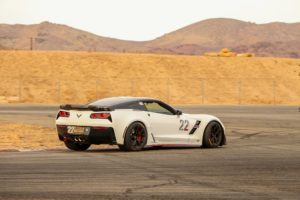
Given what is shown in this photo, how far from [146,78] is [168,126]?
68.5 meters

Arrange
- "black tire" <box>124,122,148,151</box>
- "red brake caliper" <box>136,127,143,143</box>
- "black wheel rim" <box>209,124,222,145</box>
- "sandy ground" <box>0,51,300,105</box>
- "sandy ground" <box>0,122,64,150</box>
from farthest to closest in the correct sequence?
"sandy ground" <box>0,51,300,105</box>
"sandy ground" <box>0,122,64,150</box>
"black wheel rim" <box>209,124,222,145</box>
"red brake caliper" <box>136,127,143,143</box>
"black tire" <box>124,122,148,151</box>

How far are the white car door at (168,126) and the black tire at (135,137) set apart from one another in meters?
0.33

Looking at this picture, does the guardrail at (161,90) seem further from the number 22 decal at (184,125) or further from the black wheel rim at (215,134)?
the number 22 decal at (184,125)

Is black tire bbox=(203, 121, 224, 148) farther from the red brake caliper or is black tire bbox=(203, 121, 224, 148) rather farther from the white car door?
the red brake caliper

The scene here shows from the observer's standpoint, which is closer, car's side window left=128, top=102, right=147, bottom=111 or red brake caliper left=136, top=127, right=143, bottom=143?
red brake caliper left=136, top=127, right=143, bottom=143

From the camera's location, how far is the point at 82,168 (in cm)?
1491

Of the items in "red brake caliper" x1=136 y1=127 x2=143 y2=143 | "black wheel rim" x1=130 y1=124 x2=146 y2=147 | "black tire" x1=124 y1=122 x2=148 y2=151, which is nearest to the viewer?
"black tire" x1=124 y1=122 x2=148 y2=151

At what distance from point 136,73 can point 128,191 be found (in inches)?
3096

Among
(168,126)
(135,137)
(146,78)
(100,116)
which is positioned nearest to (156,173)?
(100,116)

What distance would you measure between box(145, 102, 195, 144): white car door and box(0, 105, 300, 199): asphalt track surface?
284 mm

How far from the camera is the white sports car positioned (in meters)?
18.5

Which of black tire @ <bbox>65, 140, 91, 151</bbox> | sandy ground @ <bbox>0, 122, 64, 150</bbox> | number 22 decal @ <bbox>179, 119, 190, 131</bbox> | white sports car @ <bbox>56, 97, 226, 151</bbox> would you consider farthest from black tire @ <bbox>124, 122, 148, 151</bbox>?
sandy ground @ <bbox>0, 122, 64, 150</bbox>

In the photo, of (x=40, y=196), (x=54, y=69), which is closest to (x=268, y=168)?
(x=40, y=196)

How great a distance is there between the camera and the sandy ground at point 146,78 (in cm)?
7869
